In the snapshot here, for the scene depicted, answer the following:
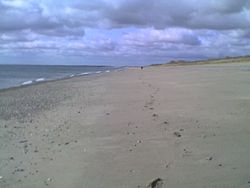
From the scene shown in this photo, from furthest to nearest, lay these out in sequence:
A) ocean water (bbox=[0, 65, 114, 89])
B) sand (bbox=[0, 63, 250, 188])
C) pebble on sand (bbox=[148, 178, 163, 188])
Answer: ocean water (bbox=[0, 65, 114, 89]) < sand (bbox=[0, 63, 250, 188]) < pebble on sand (bbox=[148, 178, 163, 188])

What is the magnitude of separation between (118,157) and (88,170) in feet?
2.62

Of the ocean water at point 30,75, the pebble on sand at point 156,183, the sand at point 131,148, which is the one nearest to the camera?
the pebble on sand at point 156,183

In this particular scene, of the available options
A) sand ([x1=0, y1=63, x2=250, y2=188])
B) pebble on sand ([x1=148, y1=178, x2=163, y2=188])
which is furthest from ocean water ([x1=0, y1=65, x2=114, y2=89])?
pebble on sand ([x1=148, y1=178, x2=163, y2=188])

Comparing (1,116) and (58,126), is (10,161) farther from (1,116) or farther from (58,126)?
(1,116)

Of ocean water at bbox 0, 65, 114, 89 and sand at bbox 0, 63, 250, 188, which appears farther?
ocean water at bbox 0, 65, 114, 89

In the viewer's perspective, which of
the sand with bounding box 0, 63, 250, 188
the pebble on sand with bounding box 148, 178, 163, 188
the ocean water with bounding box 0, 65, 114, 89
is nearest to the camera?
the pebble on sand with bounding box 148, 178, 163, 188

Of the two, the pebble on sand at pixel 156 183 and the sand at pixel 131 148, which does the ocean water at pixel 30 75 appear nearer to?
the sand at pixel 131 148

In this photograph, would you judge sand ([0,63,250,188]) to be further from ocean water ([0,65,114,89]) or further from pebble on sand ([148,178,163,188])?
ocean water ([0,65,114,89])

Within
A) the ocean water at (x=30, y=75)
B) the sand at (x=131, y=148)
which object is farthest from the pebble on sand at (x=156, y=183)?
the ocean water at (x=30, y=75)

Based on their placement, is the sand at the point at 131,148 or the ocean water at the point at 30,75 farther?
the ocean water at the point at 30,75

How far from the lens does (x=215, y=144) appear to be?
287 inches

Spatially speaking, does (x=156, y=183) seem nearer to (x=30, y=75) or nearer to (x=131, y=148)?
(x=131, y=148)

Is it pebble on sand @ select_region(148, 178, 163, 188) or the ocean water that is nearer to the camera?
pebble on sand @ select_region(148, 178, 163, 188)

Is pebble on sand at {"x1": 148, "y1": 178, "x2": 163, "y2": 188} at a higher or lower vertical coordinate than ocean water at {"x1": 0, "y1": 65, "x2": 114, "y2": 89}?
higher
